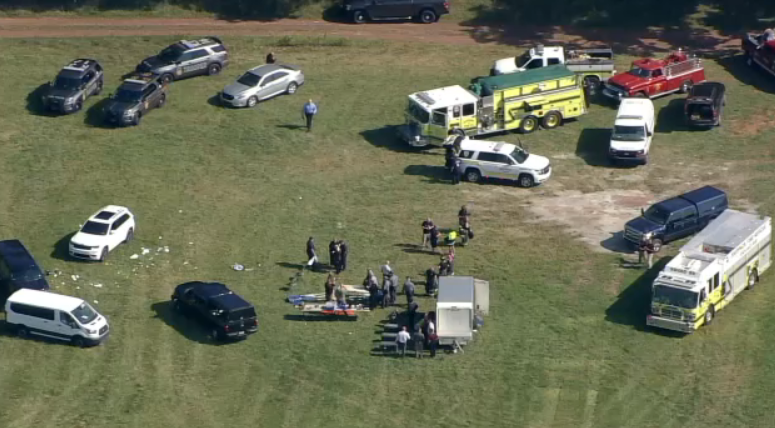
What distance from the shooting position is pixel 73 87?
69500mm

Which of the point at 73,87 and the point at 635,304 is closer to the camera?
the point at 635,304

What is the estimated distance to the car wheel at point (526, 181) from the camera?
63250 mm

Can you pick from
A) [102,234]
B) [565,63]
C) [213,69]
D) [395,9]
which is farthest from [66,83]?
[565,63]

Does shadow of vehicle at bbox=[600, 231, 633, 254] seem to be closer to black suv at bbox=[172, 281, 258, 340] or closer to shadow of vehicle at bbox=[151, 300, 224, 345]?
black suv at bbox=[172, 281, 258, 340]

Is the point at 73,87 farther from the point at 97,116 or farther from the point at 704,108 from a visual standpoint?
the point at 704,108

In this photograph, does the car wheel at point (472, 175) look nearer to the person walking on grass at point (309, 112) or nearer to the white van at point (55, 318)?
the person walking on grass at point (309, 112)

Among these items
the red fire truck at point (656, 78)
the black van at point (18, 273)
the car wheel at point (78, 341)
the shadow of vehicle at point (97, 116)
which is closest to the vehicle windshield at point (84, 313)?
the car wheel at point (78, 341)

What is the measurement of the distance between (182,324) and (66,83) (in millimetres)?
20693

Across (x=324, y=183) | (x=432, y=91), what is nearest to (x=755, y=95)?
(x=432, y=91)

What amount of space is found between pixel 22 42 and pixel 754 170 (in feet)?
121

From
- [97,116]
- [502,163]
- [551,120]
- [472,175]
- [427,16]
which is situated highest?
[427,16]

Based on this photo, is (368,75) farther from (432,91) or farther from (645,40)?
(645,40)

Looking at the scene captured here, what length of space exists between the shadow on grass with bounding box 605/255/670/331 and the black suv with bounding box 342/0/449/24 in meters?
27.8

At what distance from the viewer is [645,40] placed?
78.4m
